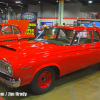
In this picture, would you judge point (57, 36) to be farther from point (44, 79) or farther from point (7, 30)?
point (7, 30)

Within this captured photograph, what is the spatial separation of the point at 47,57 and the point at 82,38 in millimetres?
1814

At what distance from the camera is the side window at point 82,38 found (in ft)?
12.6

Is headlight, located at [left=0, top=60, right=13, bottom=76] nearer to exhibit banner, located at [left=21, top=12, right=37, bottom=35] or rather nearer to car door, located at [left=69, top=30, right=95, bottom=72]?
car door, located at [left=69, top=30, right=95, bottom=72]

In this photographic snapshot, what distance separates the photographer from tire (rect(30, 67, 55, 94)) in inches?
116

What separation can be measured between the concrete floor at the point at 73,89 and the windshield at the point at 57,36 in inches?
47.7

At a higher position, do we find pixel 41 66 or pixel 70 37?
pixel 70 37

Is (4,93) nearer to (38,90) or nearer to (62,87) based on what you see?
(38,90)

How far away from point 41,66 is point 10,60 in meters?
0.68

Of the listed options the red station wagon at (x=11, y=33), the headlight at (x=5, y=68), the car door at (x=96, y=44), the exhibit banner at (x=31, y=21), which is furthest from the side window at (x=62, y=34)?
the exhibit banner at (x=31, y=21)

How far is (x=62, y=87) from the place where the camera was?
3.66m

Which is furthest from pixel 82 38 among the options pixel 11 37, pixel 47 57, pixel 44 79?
pixel 11 37

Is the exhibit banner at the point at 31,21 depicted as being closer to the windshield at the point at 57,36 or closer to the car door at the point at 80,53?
the windshield at the point at 57,36

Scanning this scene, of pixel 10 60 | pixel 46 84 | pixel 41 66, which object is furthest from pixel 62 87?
pixel 10 60

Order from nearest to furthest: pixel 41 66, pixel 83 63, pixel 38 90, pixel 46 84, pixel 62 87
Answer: pixel 41 66, pixel 38 90, pixel 46 84, pixel 62 87, pixel 83 63
